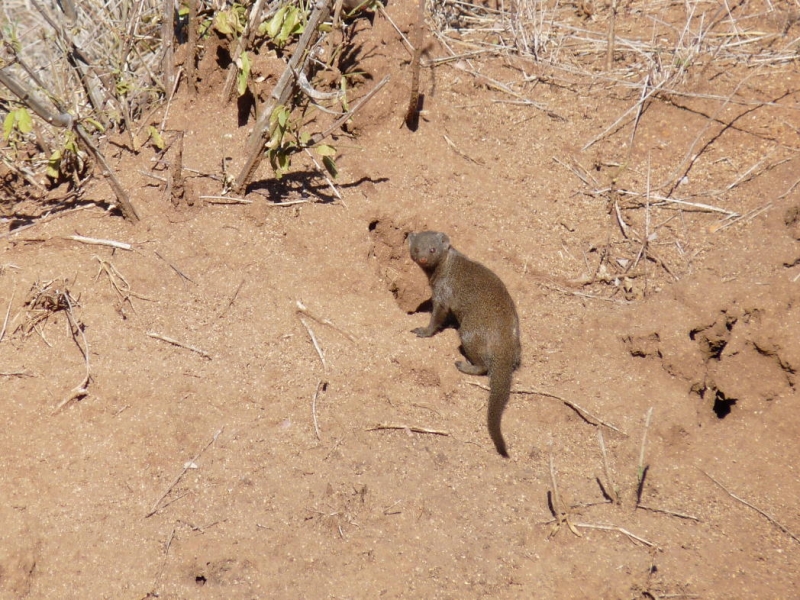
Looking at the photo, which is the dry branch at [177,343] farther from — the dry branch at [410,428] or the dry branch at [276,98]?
the dry branch at [276,98]

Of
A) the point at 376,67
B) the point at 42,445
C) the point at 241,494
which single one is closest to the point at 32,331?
the point at 42,445

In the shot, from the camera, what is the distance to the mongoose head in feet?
15.2

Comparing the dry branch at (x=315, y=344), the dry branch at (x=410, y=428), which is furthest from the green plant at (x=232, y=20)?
the dry branch at (x=410, y=428)

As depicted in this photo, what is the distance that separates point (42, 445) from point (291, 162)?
2.31m

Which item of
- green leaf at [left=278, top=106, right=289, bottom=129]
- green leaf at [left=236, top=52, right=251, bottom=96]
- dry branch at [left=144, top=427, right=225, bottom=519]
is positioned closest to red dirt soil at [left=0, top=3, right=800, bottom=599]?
dry branch at [left=144, top=427, right=225, bottom=519]

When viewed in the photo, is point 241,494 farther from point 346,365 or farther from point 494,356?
point 494,356

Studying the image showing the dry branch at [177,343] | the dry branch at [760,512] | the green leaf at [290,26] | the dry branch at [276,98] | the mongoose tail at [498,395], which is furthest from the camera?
the green leaf at [290,26]

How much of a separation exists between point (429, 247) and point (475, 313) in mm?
613

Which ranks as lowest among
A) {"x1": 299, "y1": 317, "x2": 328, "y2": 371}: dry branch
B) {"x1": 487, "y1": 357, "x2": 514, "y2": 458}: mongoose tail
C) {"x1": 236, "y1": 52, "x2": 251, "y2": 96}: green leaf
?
Result: {"x1": 487, "y1": 357, "x2": 514, "y2": 458}: mongoose tail

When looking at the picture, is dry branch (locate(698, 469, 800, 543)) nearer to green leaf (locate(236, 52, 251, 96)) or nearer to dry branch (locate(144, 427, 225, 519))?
dry branch (locate(144, 427, 225, 519))

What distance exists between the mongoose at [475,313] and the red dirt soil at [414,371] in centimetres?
14

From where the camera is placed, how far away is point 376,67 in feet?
16.2

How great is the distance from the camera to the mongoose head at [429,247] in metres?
4.63

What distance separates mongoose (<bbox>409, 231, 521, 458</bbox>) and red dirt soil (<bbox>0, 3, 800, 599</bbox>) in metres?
0.14
